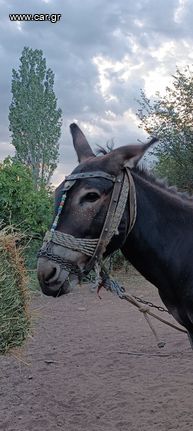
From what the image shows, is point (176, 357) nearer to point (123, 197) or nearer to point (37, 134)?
point (123, 197)

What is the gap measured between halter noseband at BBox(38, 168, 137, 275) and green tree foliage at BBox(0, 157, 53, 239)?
27.8 ft

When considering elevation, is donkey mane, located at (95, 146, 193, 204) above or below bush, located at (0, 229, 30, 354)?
above

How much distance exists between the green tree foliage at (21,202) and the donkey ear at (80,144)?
308 inches

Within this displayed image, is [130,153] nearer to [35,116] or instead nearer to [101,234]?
[101,234]

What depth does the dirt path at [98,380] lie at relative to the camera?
15.6ft

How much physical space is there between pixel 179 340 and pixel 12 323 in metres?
4.33

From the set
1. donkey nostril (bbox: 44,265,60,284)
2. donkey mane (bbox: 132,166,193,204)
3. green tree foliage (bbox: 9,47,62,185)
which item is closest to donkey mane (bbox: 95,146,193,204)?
donkey mane (bbox: 132,166,193,204)

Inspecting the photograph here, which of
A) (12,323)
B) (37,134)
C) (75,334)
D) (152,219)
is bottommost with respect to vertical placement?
(75,334)

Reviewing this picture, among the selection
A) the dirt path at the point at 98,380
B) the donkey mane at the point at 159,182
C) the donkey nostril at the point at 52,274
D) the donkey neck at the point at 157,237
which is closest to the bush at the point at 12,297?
the dirt path at the point at 98,380

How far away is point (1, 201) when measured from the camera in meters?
11.9

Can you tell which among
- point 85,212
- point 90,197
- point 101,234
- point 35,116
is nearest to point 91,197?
point 90,197

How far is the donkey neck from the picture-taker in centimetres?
349

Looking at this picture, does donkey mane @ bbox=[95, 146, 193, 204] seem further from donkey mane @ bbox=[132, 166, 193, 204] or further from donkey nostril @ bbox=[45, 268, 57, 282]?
donkey nostril @ bbox=[45, 268, 57, 282]

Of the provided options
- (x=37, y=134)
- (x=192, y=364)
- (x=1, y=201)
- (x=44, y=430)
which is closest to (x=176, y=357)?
(x=192, y=364)
